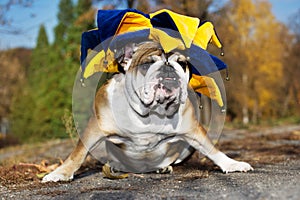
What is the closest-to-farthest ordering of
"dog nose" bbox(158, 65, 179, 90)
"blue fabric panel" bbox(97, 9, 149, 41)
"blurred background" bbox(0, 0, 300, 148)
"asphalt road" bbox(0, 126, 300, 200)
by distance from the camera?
"asphalt road" bbox(0, 126, 300, 200) → "dog nose" bbox(158, 65, 179, 90) → "blue fabric panel" bbox(97, 9, 149, 41) → "blurred background" bbox(0, 0, 300, 148)

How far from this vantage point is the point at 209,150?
345cm

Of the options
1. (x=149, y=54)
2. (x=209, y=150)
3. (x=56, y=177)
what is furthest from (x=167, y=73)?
(x=56, y=177)

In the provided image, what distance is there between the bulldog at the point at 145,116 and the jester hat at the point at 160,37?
0.31 ft

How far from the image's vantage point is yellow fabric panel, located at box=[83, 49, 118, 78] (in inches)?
132

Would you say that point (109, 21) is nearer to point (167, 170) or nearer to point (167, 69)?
point (167, 69)

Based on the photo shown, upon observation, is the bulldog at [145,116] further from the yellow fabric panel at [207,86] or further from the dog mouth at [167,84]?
the yellow fabric panel at [207,86]

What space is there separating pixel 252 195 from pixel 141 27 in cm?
170

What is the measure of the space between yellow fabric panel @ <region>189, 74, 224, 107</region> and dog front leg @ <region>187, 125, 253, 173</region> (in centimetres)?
35

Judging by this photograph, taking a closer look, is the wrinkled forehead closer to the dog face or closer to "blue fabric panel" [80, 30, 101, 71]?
the dog face

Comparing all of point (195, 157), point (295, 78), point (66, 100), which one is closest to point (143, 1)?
point (66, 100)

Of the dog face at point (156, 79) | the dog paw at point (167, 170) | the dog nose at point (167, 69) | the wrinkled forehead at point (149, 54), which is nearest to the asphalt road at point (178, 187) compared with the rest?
Result: the dog paw at point (167, 170)

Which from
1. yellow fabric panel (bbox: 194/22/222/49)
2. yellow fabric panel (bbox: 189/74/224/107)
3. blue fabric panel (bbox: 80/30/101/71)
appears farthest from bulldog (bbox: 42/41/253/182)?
blue fabric panel (bbox: 80/30/101/71)

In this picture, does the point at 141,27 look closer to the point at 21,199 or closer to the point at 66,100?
Answer: the point at 21,199

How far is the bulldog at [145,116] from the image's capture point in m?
3.07
